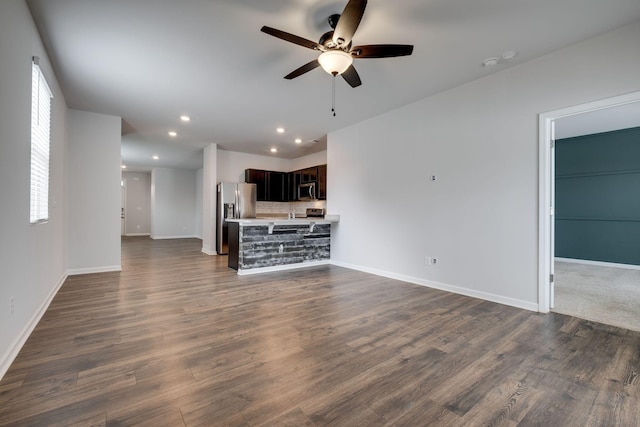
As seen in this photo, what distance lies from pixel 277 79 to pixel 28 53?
2372 mm

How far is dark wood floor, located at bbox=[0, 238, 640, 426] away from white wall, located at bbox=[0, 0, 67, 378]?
25 cm

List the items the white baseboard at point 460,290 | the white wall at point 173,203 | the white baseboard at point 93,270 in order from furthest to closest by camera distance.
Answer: the white wall at point 173,203, the white baseboard at point 93,270, the white baseboard at point 460,290

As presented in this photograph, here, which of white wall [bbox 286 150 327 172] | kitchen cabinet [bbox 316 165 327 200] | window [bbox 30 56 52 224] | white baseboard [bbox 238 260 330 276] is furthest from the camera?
white wall [bbox 286 150 327 172]

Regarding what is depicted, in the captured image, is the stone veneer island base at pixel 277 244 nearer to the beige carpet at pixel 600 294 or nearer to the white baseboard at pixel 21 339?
the white baseboard at pixel 21 339

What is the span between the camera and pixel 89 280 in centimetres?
447

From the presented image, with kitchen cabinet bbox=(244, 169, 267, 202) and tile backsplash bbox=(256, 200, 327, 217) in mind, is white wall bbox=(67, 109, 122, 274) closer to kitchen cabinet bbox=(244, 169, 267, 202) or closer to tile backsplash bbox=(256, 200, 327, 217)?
kitchen cabinet bbox=(244, 169, 267, 202)

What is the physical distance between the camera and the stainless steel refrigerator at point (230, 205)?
23.7 feet

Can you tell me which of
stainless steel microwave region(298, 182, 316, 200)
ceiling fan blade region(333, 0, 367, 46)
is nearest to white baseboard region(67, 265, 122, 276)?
stainless steel microwave region(298, 182, 316, 200)

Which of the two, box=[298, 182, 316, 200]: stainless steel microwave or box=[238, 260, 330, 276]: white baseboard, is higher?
box=[298, 182, 316, 200]: stainless steel microwave

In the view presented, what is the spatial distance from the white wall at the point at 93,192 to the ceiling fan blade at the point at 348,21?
4.82 meters

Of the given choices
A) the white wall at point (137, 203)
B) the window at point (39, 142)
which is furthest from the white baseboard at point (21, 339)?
the white wall at point (137, 203)

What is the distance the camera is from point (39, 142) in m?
3.01

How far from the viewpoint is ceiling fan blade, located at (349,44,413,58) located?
2.36m

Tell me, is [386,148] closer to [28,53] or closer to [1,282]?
[28,53]
